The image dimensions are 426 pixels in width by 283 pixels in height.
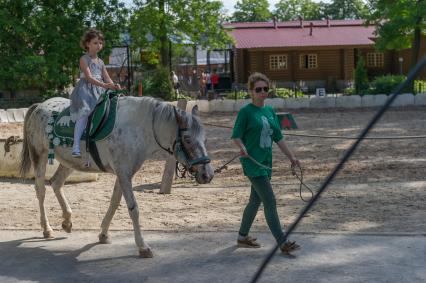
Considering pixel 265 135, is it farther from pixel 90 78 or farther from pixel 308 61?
pixel 308 61

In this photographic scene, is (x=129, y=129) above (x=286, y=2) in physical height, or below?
below

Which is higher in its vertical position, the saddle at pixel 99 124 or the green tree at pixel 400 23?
the green tree at pixel 400 23

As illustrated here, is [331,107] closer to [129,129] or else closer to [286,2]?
[129,129]

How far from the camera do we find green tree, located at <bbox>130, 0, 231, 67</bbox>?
34344mm

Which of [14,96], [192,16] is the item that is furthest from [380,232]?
[192,16]

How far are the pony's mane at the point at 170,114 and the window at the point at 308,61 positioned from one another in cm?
3864

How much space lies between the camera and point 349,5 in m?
101

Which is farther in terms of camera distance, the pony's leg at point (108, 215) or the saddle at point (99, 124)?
the pony's leg at point (108, 215)

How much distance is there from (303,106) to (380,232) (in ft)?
61.9

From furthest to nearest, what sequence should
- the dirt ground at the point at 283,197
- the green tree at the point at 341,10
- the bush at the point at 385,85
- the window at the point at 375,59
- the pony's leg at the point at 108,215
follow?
the green tree at the point at 341,10, the window at the point at 375,59, the bush at the point at 385,85, the dirt ground at the point at 283,197, the pony's leg at the point at 108,215

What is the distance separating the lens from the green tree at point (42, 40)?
28312 millimetres

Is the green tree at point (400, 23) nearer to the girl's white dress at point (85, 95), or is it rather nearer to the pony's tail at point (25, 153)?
the pony's tail at point (25, 153)

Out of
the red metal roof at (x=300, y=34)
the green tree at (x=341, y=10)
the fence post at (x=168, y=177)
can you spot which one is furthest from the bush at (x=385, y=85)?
the green tree at (x=341, y=10)

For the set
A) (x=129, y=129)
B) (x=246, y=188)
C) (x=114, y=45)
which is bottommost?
(x=246, y=188)
